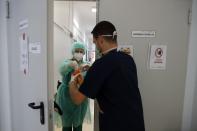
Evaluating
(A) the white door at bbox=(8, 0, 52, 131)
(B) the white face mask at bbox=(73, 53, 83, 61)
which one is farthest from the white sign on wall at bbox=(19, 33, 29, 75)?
(B) the white face mask at bbox=(73, 53, 83, 61)

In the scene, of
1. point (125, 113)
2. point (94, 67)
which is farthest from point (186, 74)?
point (94, 67)

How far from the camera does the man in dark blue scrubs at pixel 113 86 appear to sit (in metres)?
1.15

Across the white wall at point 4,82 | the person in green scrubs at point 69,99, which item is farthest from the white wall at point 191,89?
the white wall at point 4,82

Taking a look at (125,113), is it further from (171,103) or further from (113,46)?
(171,103)

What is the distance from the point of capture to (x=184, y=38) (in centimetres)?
157

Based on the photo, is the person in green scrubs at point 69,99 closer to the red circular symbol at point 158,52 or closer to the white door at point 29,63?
the white door at point 29,63

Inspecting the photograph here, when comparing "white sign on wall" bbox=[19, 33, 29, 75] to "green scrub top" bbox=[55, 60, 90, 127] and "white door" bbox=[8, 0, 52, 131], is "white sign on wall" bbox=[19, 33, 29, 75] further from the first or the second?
"green scrub top" bbox=[55, 60, 90, 127]

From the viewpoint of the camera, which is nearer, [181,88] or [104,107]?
[104,107]

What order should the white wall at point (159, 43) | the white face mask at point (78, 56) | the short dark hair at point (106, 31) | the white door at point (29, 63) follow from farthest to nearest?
the white face mask at point (78, 56) < the white wall at point (159, 43) < the short dark hair at point (106, 31) < the white door at point (29, 63)

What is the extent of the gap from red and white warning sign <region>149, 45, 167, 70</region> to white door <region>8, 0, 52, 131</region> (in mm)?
920

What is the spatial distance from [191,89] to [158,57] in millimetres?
442

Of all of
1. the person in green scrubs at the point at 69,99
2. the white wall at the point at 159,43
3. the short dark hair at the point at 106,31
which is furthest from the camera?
the person in green scrubs at the point at 69,99

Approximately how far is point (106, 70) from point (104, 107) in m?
0.28

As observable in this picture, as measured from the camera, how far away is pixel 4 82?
5.72ft
